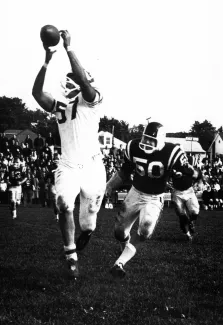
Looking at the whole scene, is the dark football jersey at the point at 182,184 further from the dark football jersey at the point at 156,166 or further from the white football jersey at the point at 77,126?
the white football jersey at the point at 77,126

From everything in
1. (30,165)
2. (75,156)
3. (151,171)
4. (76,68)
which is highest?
(76,68)

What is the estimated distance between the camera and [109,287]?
17.7ft

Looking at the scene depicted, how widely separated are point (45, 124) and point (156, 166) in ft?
353

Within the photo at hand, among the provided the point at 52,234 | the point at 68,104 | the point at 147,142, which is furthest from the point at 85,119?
the point at 52,234

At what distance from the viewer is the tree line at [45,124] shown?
95875 millimetres

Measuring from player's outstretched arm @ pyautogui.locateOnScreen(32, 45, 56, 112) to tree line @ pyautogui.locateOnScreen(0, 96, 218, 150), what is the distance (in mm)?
74339

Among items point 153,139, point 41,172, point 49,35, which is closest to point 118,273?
point 153,139

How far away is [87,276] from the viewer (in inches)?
236

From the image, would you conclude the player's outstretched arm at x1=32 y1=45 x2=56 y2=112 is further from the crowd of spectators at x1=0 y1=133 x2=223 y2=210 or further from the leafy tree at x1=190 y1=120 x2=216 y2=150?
the leafy tree at x1=190 y1=120 x2=216 y2=150

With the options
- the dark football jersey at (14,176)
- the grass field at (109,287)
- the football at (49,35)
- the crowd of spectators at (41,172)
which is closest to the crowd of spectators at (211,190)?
the crowd of spectators at (41,172)

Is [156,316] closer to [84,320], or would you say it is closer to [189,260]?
[84,320]

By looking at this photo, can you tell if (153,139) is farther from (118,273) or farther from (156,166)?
(118,273)

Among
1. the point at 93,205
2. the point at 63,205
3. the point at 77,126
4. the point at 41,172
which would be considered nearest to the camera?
the point at 63,205

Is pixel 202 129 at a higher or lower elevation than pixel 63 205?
lower
